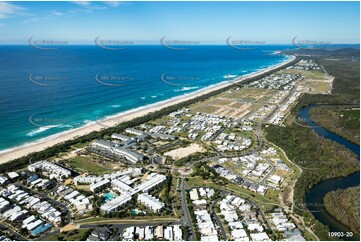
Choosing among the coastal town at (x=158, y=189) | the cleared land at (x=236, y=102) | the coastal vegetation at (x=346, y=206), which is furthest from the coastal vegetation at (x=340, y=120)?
the coastal vegetation at (x=346, y=206)

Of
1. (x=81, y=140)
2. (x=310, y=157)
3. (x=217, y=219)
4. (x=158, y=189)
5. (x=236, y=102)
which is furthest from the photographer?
(x=236, y=102)

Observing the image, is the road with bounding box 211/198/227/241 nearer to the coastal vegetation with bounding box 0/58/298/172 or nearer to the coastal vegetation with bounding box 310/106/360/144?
the coastal vegetation with bounding box 0/58/298/172

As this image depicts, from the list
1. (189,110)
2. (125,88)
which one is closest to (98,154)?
(189,110)

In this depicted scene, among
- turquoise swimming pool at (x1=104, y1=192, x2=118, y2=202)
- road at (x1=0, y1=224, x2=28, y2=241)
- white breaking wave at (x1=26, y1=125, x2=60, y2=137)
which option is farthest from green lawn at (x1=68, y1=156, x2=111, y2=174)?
white breaking wave at (x1=26, y1=125, x2=60, y2=137)

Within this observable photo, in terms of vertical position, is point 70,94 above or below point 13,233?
above

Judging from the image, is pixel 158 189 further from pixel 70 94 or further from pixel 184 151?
pixel 70 94

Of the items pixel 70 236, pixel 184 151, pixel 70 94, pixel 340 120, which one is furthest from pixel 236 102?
pixel 70 236
